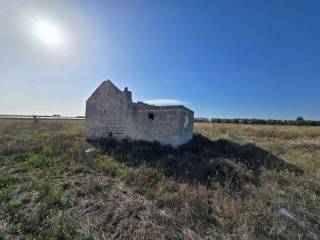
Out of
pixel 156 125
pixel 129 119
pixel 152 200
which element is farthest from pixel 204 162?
pixel 129 119

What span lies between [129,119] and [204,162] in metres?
7.06

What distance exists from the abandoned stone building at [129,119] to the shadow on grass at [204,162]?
2.40 ft

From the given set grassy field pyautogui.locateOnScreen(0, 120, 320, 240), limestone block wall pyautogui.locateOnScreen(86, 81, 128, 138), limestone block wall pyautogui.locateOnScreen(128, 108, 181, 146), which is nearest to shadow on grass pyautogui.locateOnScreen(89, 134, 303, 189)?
grassy field pyautogui.locateOnScreen(0, 120, 320, 240)

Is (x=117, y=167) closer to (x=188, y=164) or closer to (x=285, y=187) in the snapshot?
(x=188, y=164)

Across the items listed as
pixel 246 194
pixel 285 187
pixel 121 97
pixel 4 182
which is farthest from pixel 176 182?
pixel 121 97

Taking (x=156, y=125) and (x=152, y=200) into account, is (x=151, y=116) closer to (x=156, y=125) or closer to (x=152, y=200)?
(x=156, y=125)

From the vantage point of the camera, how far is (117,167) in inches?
310

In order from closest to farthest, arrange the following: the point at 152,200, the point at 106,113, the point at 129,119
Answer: the point at 152,200
the point at 129,119
the point at 106,113

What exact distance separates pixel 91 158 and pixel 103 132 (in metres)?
5.68

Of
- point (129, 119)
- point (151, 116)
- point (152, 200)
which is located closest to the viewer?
point (152, 200)

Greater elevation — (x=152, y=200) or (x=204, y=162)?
(x=204, y=162)

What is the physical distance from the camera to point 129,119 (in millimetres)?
13391

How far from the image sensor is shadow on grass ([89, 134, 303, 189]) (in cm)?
662

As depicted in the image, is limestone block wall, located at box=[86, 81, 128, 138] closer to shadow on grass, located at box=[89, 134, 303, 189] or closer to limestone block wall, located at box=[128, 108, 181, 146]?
limestone block wall, located at box=[128, 108, 181, 146]
